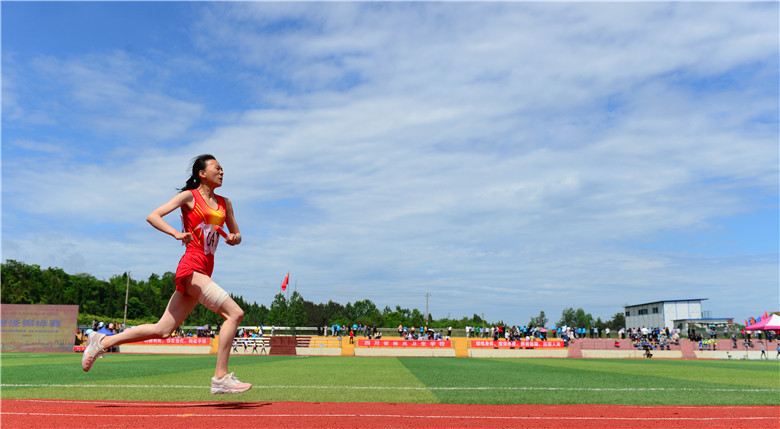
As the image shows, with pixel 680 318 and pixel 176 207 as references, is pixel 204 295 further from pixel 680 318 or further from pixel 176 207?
pixel 680 318

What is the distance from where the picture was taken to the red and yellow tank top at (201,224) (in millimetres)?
5617

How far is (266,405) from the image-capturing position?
6375mm

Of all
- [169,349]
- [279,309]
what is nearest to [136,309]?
[279,309]

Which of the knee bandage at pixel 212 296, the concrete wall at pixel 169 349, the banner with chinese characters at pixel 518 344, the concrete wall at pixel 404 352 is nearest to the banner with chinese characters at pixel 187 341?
the concrete wall at pixel 169 349

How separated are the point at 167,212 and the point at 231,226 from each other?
31.1 inches

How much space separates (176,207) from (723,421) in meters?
5.92

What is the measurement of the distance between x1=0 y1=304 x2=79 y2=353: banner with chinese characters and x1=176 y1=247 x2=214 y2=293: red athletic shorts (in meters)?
36.4

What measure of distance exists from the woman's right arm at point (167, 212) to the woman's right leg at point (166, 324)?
704 millimetres

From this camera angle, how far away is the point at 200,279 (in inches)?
216

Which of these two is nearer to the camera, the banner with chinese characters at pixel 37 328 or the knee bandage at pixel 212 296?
the knee bandage at pixel 212 296

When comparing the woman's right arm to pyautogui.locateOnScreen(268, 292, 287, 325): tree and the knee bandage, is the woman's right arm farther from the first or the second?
pyautogui.locateOnScreen(268, 292, 287, 325): tree

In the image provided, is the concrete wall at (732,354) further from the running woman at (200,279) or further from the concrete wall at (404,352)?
the running woman at (200,279)

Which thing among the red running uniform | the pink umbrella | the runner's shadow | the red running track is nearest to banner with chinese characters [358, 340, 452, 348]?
the pink umbrella

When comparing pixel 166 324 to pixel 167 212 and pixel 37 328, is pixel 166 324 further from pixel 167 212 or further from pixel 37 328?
pixel 37 328
